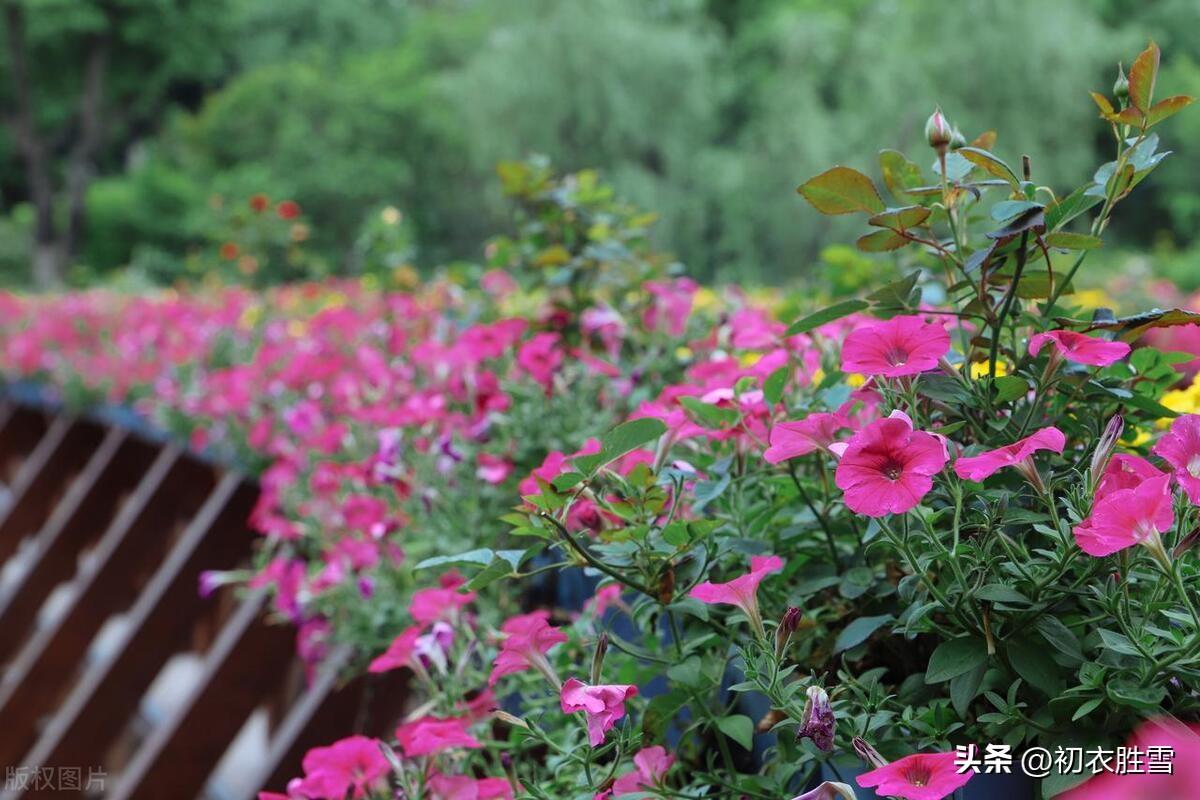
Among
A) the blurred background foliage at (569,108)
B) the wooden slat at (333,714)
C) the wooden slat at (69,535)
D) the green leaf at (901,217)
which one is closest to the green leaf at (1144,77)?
the green leaf at (901,217)

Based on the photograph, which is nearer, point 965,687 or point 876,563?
point 965,687

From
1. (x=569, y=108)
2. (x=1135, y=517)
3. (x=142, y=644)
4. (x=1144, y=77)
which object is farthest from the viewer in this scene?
(x=569, y=108)

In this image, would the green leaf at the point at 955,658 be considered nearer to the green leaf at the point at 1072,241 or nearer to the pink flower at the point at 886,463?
the pink flower at the point at 886,463

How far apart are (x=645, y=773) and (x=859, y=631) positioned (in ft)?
0.43

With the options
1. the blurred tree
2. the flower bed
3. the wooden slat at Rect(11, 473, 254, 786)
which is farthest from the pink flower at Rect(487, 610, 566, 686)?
the blurred tree

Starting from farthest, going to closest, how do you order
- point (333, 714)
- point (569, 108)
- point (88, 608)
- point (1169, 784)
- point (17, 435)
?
1. point (569, 108)
2. point (17, 435)
3. point (88, 608)
4. point (333, 714)
5. point (1169, 784)

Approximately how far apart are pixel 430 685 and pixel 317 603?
17.8 inches

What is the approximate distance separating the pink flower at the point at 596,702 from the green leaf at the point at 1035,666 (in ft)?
0.59

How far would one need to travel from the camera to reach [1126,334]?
0.64 meters

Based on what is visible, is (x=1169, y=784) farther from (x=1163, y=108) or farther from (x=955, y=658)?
(x=1163, y=108)

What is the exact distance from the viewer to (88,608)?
212 cm

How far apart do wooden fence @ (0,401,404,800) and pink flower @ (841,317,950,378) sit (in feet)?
2.24

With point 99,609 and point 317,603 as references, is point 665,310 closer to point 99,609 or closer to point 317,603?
point 317,603

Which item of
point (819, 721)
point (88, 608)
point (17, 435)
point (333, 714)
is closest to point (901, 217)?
point (819, 721)
